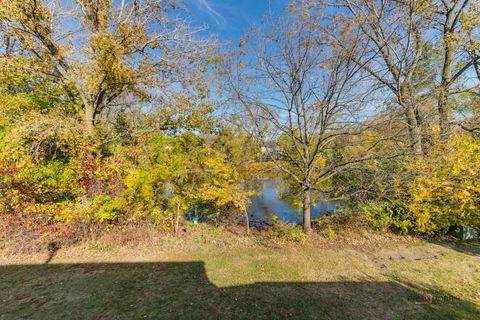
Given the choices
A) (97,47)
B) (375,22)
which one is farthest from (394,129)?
(97,47)

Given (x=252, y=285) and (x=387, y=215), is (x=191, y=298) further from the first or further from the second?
(x=387, y=215)

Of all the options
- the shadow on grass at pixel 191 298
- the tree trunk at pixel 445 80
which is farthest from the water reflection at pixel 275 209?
the tree trunk at pixel 445 80

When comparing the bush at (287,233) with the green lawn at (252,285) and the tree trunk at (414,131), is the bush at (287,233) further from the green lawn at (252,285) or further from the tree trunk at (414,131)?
the tree trunk at (414,131)

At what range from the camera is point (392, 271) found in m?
4.29

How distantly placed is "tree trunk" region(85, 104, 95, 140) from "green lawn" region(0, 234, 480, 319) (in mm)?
3337

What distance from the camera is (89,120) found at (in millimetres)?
6211

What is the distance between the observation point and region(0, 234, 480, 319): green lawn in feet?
10.2

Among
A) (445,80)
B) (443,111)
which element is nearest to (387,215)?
(443,111)

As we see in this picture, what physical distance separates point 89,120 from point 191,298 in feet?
19.6

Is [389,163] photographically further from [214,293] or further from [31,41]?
[31,41]

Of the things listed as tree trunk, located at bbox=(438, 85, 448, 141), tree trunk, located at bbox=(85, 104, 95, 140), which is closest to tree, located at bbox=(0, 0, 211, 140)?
tree trunk, located at bbox=(85, 104, 95, 140)

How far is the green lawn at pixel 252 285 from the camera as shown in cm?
311

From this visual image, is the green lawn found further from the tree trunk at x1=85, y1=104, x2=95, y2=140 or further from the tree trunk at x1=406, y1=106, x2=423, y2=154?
the tree trunk at x1=85, y1=104, x2=95, y2=140

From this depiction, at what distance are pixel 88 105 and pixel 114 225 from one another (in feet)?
13.1
